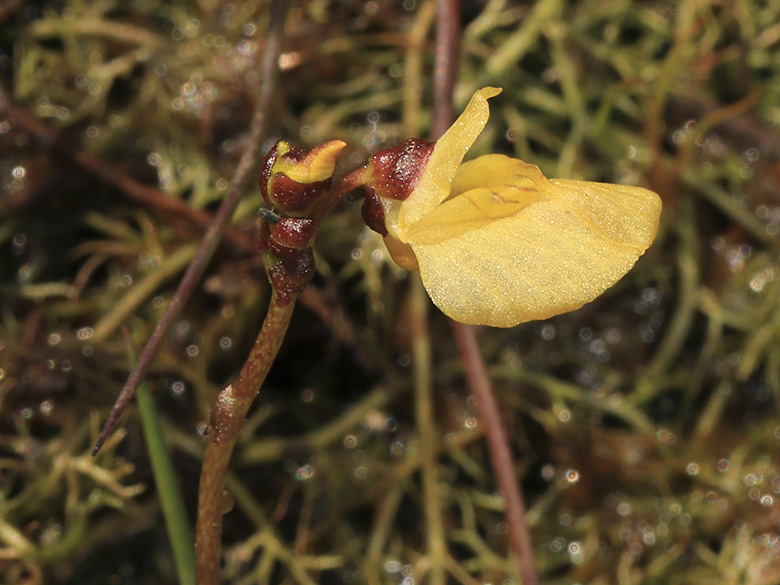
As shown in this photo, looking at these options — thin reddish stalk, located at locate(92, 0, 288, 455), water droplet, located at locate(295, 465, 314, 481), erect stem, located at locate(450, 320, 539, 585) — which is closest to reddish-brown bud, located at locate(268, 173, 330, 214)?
Answer: thin reddish stalk, located at locate(92, 0, 288, 455)

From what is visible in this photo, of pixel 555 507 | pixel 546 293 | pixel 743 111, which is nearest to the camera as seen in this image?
pixel 546 293

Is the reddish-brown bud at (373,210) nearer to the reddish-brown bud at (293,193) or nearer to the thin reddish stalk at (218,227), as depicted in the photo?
the reddish-brown bud at (293,193)

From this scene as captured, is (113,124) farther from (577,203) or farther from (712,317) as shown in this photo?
(712,317)

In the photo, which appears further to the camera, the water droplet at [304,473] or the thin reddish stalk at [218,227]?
the water droplet at [304,473]

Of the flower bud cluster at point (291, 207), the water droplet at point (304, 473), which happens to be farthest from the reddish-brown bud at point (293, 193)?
the water droplet at point (304, 473)

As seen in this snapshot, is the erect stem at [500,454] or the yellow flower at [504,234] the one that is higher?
the yellow flower at [504,234]

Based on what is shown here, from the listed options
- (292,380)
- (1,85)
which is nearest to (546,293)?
(292,380)

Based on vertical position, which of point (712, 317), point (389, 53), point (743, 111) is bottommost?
point (712, 317)
